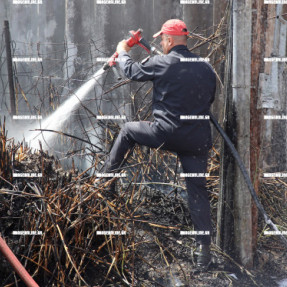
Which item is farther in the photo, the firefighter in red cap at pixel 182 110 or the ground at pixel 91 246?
the firefighter in red cap at pixel 182 110

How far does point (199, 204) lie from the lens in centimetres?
409

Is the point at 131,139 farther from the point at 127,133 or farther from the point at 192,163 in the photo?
the point at 192,163

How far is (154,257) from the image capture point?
416 cm

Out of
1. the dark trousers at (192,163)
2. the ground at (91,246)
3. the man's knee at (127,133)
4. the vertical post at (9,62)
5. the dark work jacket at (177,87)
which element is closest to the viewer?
the ground at (91,246)

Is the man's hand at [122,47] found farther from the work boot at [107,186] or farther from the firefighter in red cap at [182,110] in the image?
the work boot at [107,186]

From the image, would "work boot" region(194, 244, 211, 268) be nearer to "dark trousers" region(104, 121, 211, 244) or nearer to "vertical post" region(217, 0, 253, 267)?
"dark trousers" region(104, 121, 211, 244)

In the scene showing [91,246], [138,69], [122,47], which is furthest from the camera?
[122,47]

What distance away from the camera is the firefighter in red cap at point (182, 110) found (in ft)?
12.9

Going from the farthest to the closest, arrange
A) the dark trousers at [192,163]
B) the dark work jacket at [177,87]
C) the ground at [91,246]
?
the dark trousers at [192,163]
the dark work jacket at [177,87]
the ground at [91,246]

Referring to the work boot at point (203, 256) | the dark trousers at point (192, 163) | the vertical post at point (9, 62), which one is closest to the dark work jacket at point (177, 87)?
the dark trousers at point (192, 163)

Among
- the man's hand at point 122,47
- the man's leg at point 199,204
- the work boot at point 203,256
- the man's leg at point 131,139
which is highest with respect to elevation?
the man's hand at point 122,47

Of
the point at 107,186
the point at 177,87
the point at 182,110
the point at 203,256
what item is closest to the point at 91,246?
the point at 107,186

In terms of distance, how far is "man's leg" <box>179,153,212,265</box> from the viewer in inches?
161

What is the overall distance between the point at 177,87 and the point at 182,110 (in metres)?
0.22
